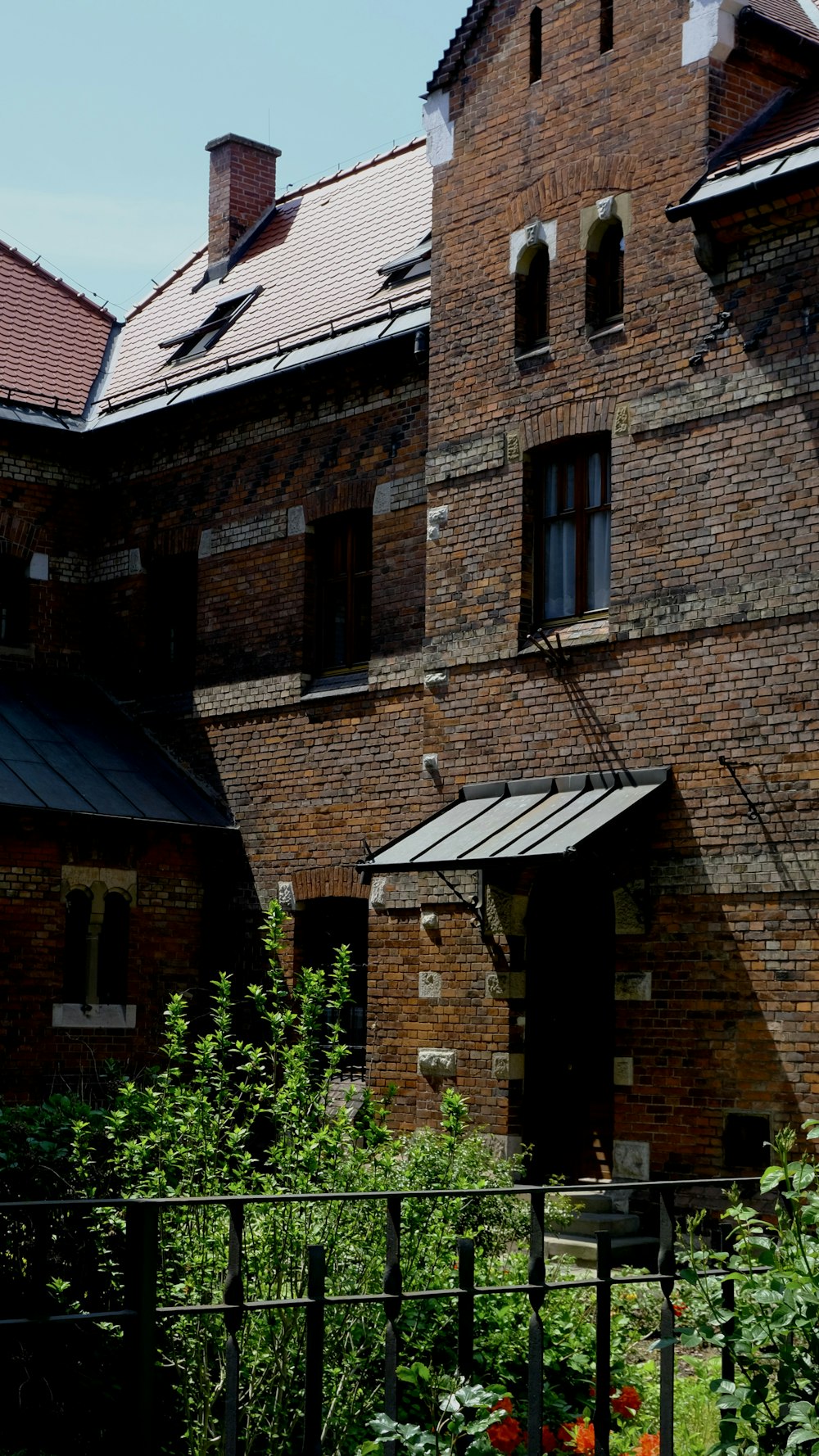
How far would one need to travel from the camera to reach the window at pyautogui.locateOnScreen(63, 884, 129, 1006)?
16547 millimetres

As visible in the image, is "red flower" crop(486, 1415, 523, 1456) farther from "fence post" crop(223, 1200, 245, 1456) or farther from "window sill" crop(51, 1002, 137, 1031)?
"window sill" crop(51, 1002, 137, 1031)

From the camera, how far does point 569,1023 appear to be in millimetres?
13570

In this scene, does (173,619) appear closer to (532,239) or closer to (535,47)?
(532,239)

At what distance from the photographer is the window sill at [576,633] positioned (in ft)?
43.9

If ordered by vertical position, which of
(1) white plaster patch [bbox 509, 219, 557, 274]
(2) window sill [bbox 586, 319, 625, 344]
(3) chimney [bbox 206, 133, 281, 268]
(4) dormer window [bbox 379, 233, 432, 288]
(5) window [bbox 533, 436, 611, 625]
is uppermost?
(3) chimney [bbox 206, 133, 281, 268]

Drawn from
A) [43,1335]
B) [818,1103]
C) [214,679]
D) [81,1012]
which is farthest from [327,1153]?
[214,679]

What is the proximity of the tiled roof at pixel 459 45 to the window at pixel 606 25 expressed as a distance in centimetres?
123

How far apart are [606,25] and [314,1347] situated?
11.4 meters

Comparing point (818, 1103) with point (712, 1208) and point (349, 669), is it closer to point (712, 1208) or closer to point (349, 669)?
point (712, 1208)

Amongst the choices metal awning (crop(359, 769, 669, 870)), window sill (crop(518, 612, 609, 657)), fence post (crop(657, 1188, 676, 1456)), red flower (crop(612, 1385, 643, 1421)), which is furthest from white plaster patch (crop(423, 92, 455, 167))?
fence post (crop(657, 1188, 676, 1456))

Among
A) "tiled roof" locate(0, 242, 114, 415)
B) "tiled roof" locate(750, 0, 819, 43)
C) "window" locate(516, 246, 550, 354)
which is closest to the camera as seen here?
"tiled roof" locate(750, 0, 819, 43)

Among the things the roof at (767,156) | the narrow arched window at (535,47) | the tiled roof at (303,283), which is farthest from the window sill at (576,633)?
the narrow arched window at (535,47)

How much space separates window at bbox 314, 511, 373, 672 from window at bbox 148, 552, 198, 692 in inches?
74.7

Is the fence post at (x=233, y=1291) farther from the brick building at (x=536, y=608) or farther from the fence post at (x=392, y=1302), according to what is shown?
the brick building at (x=536, y=608)
